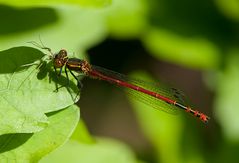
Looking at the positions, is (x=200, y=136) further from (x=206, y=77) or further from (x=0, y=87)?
(x=0, y=87)

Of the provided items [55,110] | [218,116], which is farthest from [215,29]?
[55,110]

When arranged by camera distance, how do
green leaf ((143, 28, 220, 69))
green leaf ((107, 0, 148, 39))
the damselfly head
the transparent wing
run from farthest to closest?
green leaf ((143, 28, 220, 69))
green leaf ((107, 0, 148, 39))
the transparent wing
the damselfly head

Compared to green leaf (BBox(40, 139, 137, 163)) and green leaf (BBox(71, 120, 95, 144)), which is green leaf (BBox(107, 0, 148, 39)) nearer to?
green leaf (BBox(40, 139, 137, 163))

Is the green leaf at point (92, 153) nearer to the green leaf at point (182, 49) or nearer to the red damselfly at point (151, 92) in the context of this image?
the red damselfly at point (151, 92)

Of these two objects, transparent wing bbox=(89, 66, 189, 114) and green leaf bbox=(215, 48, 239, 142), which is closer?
transparent wing bbox=(89, 66, 189, 114)

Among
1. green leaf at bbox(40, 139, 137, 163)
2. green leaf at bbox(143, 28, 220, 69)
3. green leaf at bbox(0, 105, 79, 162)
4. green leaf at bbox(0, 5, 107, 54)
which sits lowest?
green leaf at bbox(40, 139, 137, 163)

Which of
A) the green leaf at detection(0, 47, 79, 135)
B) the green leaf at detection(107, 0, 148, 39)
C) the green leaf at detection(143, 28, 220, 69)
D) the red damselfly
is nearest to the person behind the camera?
the green leaf at detection(0, 47, 79, 135)

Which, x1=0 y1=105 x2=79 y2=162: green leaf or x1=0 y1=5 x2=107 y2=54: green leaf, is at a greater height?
x1=0 y1=5 x2=107 y2=54: green leaf

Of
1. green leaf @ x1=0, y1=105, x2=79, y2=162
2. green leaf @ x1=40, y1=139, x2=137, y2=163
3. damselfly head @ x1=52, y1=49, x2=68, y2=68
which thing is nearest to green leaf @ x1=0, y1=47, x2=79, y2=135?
green leaf @ x1=0, y1=105, x2=79, y2=162
